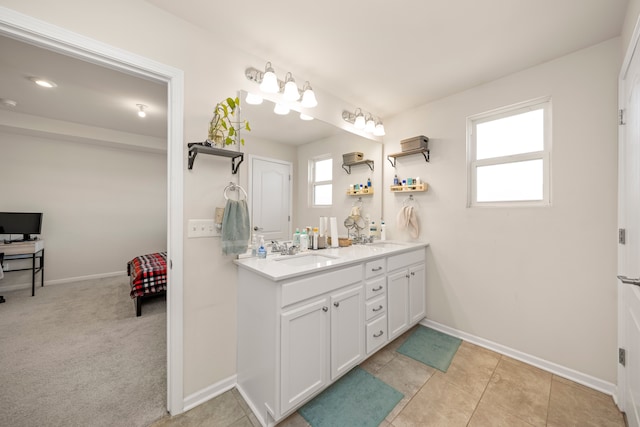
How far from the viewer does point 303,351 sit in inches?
55.6

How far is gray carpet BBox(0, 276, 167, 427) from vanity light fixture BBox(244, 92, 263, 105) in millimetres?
2183

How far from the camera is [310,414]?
1460 millimetres

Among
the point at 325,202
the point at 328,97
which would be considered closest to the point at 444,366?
the point at 325,202

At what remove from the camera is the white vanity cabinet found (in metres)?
2.10

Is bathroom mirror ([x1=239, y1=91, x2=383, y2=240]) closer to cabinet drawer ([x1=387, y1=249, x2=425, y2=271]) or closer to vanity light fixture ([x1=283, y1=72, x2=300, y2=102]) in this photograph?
vanity light fixture ([x1=283, y1=72, x2=300, y2=102])

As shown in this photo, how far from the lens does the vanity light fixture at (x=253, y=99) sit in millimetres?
1794

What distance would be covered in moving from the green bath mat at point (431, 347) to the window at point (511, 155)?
1383mm

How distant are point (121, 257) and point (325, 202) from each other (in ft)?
14.6

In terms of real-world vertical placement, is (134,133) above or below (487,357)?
above

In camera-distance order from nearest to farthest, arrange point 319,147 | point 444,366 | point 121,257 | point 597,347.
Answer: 1. point 597,347
2. point 444,366
3. point 319,147
4. point 121,257

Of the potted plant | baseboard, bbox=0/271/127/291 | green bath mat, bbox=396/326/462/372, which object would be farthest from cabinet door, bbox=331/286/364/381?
baseboard, bbox=0/271/127/291

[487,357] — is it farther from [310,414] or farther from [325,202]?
[325,202]

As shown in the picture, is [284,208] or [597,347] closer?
[597,347]

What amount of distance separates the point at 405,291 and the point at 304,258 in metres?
1.06
